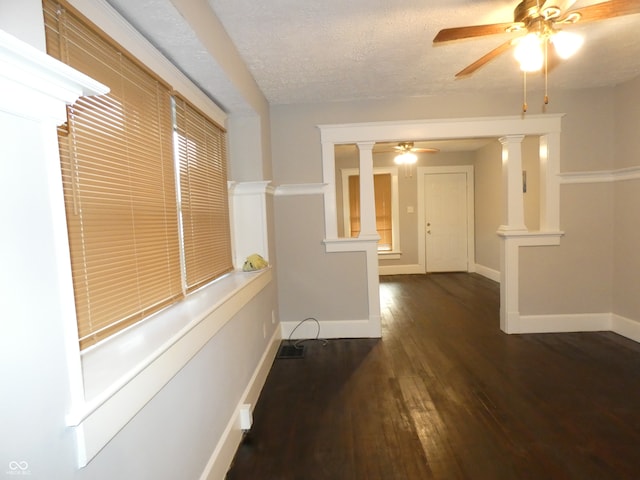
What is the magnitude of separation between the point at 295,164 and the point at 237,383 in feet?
6.81

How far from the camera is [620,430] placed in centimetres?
182

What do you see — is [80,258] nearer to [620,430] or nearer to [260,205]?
[260,205]

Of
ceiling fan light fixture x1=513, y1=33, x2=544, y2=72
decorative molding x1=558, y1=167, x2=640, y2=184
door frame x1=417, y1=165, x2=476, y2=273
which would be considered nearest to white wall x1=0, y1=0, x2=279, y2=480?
ceiling fan light fixture x1=513, y1=33, x2=544, y2=72

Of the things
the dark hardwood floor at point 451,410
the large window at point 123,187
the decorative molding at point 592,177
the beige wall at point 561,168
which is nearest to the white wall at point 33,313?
the large window at point 123,187

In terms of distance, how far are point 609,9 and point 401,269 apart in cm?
530

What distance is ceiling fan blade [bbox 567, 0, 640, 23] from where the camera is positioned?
143cm

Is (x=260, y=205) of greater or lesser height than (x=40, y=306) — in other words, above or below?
above

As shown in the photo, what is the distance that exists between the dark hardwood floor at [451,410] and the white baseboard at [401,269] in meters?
3.11

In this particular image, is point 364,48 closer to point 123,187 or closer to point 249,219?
point 249,219

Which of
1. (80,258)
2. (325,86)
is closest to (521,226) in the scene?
(325,86)

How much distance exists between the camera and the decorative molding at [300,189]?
321 centimetres

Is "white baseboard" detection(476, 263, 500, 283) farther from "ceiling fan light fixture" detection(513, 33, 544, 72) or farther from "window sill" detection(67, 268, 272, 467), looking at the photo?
Answer: "window sill" detection(67, 268, 272, 467)

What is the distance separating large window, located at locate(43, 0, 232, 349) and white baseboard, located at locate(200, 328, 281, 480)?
75 centimetres

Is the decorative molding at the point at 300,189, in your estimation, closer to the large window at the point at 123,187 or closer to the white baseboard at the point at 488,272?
the large window at the point at 123,187
